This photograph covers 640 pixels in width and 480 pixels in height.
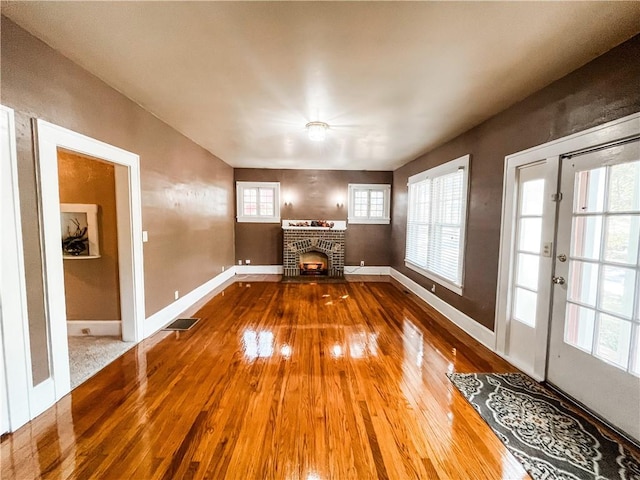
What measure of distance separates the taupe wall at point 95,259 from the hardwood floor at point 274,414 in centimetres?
79

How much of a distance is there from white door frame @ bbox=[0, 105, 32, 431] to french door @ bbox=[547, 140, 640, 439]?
13.0 ft

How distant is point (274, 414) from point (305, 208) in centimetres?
523

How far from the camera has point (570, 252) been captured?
2.18m

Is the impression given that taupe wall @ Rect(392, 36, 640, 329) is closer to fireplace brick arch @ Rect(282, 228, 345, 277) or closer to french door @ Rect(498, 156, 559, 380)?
french door @ Rect(498, 156, 559, 380)

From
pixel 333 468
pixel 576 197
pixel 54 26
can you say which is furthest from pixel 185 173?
pixel 576 197

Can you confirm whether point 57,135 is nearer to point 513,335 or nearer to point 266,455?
point 266,455

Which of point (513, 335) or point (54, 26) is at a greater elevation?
point (54, 26)

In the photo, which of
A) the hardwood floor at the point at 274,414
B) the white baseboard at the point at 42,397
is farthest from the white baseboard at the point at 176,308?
the white baseboard at the point at 42,397

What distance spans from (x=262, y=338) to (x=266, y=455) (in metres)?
1.64

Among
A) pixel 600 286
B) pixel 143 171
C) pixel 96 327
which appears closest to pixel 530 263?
pixel 600 286

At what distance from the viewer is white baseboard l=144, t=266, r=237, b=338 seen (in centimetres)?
329

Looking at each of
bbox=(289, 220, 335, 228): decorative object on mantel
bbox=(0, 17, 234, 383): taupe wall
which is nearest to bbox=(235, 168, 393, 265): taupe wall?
bbox=(289, 220, 335, 228): decorative object on mantel

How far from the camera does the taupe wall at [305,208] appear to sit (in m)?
6.68

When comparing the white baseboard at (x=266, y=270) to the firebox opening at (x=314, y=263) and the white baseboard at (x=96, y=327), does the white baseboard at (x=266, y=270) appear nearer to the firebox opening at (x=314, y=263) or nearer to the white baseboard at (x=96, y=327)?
the firebox opening at (x=314, y=263)
